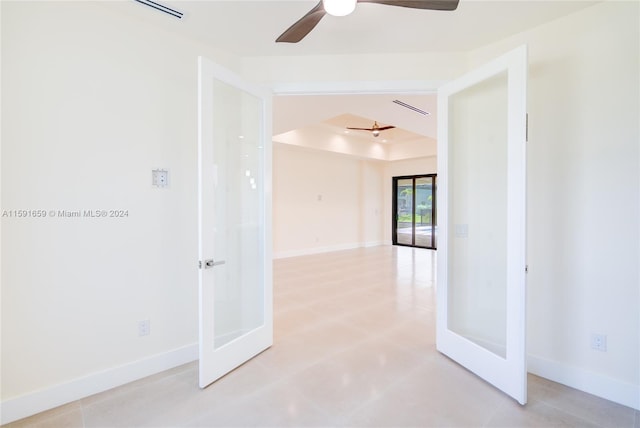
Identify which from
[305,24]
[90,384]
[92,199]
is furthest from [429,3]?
[90,384]

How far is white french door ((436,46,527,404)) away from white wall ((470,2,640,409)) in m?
0.26

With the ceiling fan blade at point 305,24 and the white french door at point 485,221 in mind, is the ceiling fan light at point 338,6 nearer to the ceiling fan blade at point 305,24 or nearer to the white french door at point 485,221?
the ceiling fan blade at point 305,24

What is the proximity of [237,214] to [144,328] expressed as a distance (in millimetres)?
1150

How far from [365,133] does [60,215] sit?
24.6 feet

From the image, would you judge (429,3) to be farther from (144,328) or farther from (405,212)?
(405,212)

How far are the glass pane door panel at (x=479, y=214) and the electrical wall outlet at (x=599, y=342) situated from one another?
54cm

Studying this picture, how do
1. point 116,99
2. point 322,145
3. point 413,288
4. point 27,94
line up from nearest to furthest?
point 27,94
point 116,99
point 413,288
point 322,145

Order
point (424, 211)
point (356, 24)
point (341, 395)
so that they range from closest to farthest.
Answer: point (341, 395) → point (356, 24) → point (424, 211)

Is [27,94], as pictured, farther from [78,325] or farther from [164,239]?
[78,325]

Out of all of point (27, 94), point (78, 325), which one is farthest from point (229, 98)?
point (78, 325)

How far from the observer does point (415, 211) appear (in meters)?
9.77

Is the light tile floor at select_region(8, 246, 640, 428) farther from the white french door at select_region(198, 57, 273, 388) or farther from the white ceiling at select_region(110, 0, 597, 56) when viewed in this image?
the white ceiling at select_region(110, 0, 597, 56)

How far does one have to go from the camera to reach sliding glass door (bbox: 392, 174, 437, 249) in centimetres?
934

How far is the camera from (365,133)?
27.9 feet
